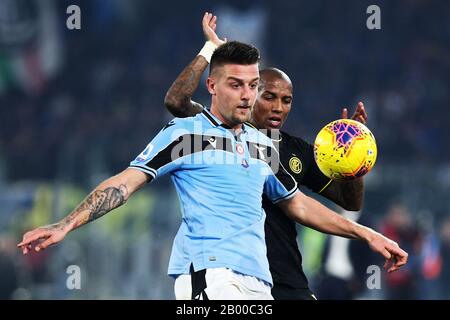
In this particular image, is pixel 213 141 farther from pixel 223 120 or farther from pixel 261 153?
pixel 261 153

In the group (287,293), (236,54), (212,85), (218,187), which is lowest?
(287,293)

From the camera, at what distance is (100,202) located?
5387 millimetres

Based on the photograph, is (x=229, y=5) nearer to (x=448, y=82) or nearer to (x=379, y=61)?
(x=379, y=61)

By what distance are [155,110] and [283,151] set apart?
11.5 meters

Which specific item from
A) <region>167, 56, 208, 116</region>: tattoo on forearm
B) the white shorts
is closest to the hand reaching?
<region>167, 56, 208, 116</region>: tattoo on forearm

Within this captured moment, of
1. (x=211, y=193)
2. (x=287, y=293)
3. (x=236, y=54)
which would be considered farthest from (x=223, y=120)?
(x=287, y=293)

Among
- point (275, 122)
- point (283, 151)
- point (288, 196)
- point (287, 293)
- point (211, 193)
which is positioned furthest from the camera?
point (275, 122)

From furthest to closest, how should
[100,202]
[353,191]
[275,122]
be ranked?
[353,191] → [275,122] → [100,202]

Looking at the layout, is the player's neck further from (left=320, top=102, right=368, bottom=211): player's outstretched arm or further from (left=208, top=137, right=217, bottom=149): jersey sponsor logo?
(left=320, top=102, right=368, bottom=211): player's outstretched arm

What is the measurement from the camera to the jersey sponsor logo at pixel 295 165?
675 centimetres

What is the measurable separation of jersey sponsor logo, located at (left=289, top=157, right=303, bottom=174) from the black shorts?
2.53ft

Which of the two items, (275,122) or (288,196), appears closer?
(288,196)

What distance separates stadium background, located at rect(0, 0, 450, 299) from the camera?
45.3 ft

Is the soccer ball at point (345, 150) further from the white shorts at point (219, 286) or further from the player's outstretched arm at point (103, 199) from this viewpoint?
the player's outstretched arm at point (103, 199)
